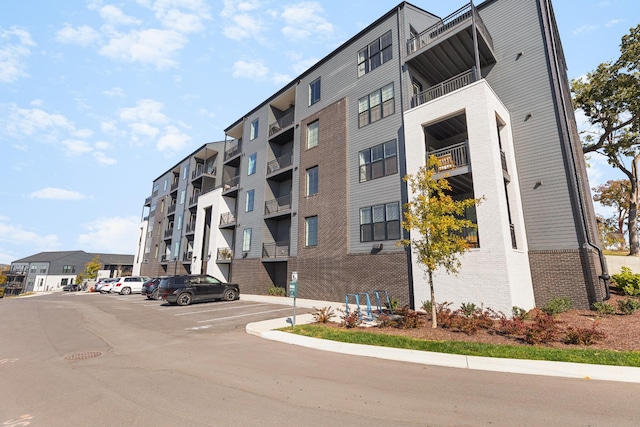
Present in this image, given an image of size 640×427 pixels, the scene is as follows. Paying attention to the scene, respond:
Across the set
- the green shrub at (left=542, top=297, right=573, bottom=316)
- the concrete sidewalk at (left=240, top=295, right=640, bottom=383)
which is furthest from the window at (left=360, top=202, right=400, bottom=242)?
the concrete sidewalk at (left=240, top=295, right=640, bottom=383)

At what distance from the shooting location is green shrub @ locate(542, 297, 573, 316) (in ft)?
37.5

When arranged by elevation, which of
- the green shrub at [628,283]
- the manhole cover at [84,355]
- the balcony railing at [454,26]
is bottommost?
the manhole cover at [84,355]

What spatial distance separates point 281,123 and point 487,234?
66.3ft

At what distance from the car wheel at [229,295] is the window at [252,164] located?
1186 cm

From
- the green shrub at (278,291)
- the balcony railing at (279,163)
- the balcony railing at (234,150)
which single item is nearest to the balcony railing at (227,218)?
the balcony railing at (234,150)

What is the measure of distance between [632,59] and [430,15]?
12.0m

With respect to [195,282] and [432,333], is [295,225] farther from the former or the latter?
[432,333]

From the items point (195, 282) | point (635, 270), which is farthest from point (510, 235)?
point (195, 282)

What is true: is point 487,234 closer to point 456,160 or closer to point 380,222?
point 456,160

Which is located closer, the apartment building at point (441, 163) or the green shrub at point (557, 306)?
the green shrub at point (557, 306)

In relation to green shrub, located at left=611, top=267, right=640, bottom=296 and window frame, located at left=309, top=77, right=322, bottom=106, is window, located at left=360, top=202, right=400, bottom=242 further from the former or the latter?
window frame, located at left=309, top=77, right=322, bottom=106

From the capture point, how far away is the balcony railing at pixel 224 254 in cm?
2845

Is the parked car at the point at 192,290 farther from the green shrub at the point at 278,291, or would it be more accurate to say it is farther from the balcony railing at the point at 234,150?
the balcony railing at the point at 234,150

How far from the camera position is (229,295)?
2000 cm
